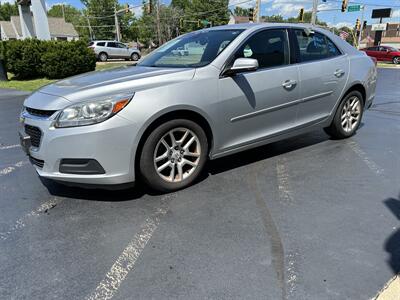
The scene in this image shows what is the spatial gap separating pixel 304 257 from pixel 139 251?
1.23 meters

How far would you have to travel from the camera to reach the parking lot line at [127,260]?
91.5 inches

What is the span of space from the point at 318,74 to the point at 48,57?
12.4 metres

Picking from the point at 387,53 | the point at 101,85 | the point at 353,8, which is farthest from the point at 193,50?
the point at 387,53

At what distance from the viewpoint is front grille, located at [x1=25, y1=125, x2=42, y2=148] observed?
327 cm

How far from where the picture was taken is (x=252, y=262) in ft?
8.44

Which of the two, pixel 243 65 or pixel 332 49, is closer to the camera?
pixel 243 65

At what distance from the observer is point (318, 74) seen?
462 cm

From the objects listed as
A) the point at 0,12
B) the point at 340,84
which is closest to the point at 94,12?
the point at 0,12

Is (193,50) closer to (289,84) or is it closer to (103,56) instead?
(289,84)

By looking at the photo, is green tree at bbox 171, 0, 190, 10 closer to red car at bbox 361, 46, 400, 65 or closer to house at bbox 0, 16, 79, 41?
house at bbox 0, 16, 79, 41

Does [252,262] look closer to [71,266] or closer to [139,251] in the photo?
[139,251]

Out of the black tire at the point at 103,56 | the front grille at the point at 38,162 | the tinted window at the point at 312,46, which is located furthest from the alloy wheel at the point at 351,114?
the black tire at the point at 103,56

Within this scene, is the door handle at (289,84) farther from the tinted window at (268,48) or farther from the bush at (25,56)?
the bush at (25,56)

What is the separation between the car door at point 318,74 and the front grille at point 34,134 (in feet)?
9.90
